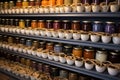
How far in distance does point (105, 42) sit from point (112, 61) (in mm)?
229

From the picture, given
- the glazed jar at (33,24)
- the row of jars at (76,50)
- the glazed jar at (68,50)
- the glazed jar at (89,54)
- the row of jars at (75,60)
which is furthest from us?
the glazed jar at (33,24)

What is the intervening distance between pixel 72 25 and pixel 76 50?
30 cm

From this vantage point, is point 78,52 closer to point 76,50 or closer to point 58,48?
point 76,50

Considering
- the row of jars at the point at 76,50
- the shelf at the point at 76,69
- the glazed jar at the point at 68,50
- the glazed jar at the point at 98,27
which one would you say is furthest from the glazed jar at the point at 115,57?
the glazed jar at the point at 68,50

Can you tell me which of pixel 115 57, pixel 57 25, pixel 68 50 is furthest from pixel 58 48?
pixel 115 57

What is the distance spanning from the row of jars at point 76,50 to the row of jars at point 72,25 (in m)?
0.22

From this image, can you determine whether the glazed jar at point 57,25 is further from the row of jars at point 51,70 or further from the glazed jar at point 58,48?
the row of jars at point 51,70

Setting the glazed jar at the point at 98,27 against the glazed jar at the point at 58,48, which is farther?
the glazed jar at the point at 58,48

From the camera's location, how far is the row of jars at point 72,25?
71.6 inches

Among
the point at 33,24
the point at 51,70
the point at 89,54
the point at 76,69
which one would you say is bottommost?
the point at 51,70

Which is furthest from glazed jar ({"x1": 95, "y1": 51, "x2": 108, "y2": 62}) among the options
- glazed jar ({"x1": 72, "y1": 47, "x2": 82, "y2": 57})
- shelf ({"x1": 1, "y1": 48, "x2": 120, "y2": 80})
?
glazed jar ({"x1": 72, "y1": 47, "x2": 82, "y2": 57})

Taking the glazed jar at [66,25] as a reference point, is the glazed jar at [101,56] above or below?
below

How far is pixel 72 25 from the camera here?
2.16 meters

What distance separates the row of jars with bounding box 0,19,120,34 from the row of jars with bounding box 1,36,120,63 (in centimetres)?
22
